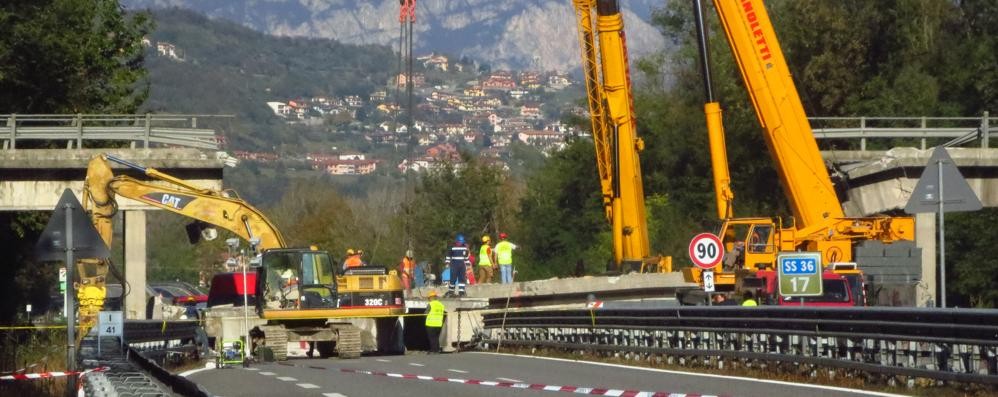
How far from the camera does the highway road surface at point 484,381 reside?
19.9 meters

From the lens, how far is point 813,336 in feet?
72.6

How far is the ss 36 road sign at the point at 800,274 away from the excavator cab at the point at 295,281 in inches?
482

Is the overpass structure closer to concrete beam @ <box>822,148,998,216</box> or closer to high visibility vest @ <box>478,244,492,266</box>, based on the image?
high visibility vest @ <box>478,244,492,266</box>

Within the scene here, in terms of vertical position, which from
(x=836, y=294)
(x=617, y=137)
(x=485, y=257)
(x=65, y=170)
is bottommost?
(x=836, y=294)

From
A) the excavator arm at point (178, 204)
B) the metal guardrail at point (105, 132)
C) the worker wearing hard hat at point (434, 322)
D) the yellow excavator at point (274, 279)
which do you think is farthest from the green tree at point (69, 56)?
the worker wearing hard hat at point (434, 322)

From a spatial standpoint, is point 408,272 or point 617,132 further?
point 408,272

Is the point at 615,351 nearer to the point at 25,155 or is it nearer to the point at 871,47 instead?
the point at 25,155

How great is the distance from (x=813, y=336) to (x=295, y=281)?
14.8m

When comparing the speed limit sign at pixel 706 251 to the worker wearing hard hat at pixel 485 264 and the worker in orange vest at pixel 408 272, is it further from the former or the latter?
the worker in orange vest at pixel 408 272

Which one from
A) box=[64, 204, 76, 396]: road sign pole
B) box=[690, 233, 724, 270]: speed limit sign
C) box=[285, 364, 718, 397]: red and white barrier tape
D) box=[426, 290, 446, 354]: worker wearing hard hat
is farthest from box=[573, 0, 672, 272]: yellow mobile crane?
box=[64, 204, 76, 396]: road sign pole

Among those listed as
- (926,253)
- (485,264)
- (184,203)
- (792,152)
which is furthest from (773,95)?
(485,264)

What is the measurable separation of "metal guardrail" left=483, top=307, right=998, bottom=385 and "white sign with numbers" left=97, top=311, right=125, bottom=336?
781 centimetres

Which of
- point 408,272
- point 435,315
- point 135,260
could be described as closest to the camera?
point 435,315

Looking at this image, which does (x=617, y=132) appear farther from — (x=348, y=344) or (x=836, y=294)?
(x=836, y=294)
